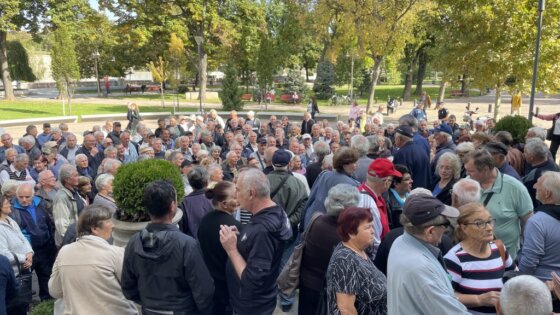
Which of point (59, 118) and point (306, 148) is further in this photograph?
point (59, 118)

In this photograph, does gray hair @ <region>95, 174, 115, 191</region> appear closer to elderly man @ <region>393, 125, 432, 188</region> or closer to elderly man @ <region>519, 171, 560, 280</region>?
elderly man @ <region>393, 125, 432, 188</region>

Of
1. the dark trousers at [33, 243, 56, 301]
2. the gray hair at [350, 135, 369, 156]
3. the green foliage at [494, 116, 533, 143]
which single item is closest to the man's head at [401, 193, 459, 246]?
the gray hair at [350, 135, 369, 156]

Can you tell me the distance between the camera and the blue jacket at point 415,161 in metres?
6.92

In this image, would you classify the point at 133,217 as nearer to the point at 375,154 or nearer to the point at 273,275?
the point at 273,275

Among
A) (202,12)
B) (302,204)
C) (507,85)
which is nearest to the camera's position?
(302,204)

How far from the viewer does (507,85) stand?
682 inches

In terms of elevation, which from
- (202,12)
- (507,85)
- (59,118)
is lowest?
(59,118)

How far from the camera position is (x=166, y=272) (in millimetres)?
3314

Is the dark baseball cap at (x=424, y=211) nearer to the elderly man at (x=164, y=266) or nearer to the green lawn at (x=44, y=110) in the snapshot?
the elderly man at (x=164, y=266)

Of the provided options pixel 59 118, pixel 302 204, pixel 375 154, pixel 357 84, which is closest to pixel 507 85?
pixel 375 154

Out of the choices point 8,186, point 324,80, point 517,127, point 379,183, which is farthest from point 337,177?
point 324,80

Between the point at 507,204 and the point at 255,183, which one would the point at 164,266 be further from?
the point at 507,204

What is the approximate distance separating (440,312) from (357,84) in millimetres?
45755

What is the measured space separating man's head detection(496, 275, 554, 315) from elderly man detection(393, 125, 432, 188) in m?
4.42
